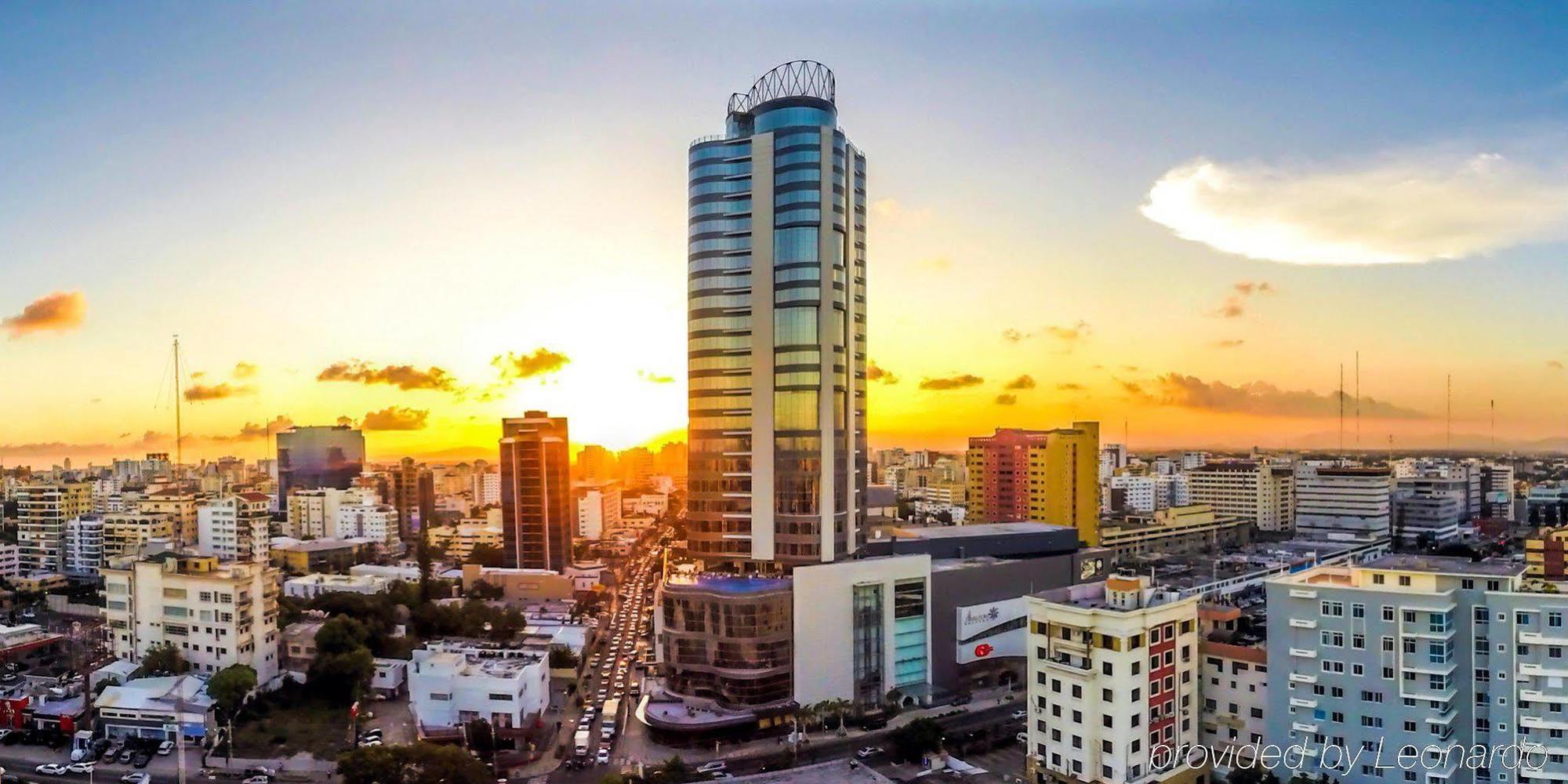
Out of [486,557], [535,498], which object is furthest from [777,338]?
[486,557]

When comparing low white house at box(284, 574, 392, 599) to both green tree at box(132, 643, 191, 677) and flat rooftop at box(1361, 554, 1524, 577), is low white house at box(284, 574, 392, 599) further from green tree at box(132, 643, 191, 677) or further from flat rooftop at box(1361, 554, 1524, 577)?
flat rooftop at box(1361, 554, 1524, 577)

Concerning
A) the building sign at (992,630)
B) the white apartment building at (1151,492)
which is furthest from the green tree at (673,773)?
the white apartment building at (1151,492)

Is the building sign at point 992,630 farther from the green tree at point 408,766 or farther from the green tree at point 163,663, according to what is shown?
the green tree at point 163,663

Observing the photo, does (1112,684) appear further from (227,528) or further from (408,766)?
(227,528)

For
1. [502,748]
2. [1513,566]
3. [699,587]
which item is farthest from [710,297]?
[1513,566]

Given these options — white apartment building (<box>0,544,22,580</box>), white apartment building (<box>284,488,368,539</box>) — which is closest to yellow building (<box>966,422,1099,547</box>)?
white apartment building (<box>284,488,368,539</box>)

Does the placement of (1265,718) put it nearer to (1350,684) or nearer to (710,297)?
(1350,684)

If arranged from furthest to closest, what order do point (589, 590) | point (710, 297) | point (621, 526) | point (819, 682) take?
point (621, 526) < point (589, 590) < point (710, 297) < point (819, 682)

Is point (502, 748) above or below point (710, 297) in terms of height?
below
